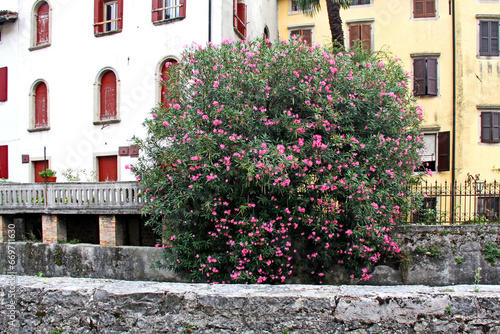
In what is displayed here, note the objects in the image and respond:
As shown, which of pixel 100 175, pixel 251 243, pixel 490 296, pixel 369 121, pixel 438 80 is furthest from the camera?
pixel 438 80

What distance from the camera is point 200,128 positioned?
25.9 feet

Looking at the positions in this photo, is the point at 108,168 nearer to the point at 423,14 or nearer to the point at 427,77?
the point at 427,77

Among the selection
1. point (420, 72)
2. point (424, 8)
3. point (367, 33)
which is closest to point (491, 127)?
point (420, 72)

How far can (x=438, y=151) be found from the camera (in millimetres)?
16109

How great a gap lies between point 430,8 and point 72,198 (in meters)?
14.8

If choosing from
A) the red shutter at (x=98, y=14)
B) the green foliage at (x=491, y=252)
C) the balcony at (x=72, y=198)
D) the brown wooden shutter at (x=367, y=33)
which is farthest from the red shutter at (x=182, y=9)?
the green foliage at (x=491, y=252)

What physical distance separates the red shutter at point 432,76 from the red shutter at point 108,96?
11818 millimetres

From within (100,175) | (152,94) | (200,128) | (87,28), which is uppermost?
(87,28)

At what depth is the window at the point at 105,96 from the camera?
15.4 m

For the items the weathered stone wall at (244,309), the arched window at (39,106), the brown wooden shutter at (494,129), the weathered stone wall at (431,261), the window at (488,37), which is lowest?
the weathered stone wall at (431,261)

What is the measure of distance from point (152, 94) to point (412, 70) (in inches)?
396

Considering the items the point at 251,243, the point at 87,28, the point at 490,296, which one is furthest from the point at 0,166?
the point at 490,296

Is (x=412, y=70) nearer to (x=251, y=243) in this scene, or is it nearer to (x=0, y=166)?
(x=251, y=243)

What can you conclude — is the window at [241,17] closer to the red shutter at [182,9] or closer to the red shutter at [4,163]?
the red shutter at [182,9]
